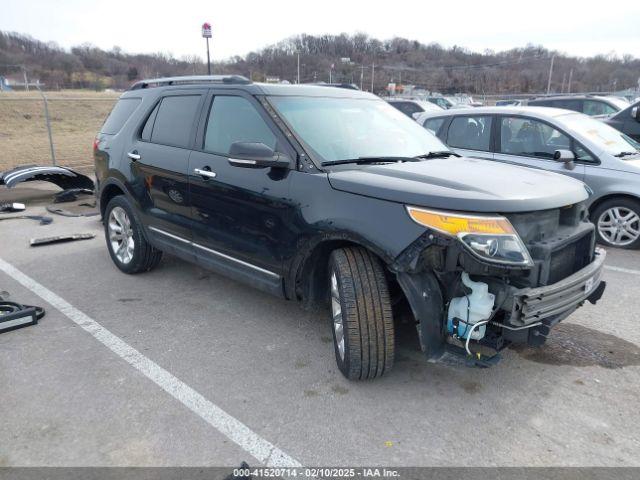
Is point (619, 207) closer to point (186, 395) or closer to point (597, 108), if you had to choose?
point (186, 395)

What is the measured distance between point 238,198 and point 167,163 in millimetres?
1064

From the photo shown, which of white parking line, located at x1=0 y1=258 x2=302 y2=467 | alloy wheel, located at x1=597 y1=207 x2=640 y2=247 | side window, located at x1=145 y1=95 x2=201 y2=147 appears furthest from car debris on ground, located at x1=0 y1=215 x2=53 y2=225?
alloy wheel, located at x1=597 y1=207 x2=640 y2=247

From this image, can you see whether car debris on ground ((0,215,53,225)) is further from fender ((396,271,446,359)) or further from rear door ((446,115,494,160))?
fender ((396,271,446,359))

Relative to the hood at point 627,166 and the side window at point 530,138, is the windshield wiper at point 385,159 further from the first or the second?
the hood at point 627,166

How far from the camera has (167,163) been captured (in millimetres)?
4391


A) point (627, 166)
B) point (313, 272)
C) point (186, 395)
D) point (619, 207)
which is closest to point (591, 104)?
point (627, 166)

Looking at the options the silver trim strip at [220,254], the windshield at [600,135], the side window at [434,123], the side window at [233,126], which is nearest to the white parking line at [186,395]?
the silver trim strip at [220,254]

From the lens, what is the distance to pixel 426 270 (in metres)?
2.79

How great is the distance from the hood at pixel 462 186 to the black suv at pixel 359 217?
0.01 meters

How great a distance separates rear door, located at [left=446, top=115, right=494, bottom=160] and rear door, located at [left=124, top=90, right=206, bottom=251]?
3871 mm

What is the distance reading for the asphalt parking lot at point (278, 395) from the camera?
2584 millimetres

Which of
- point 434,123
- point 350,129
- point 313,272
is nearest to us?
point 313,272

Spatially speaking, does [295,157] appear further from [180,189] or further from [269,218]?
[180,189]

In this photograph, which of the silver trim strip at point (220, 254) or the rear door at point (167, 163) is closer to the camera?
the silver trim strip at point (220, 254)
